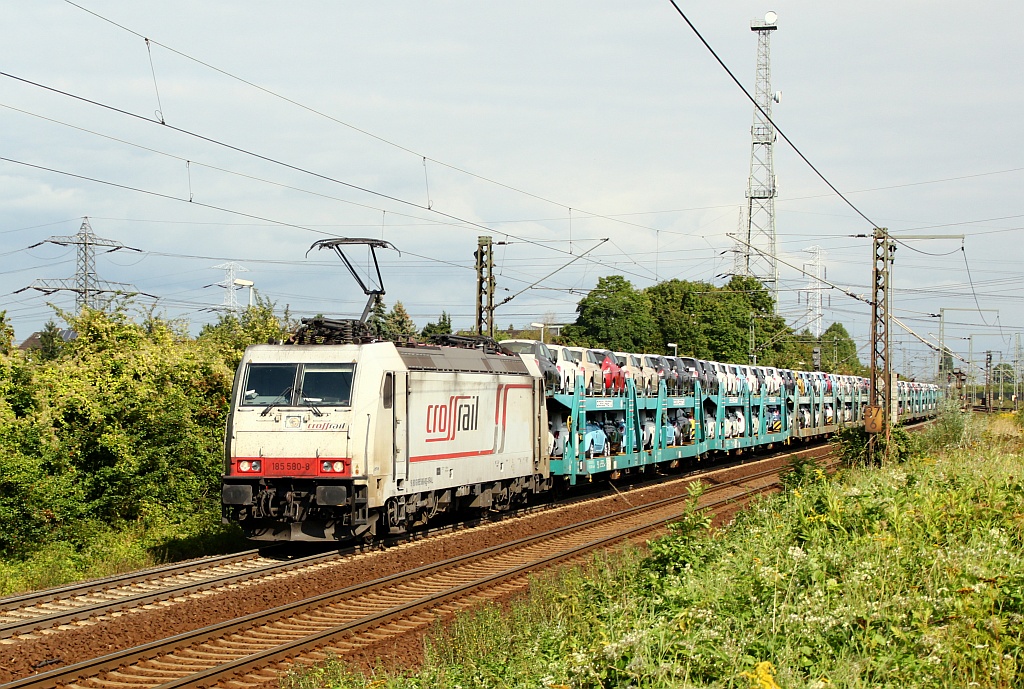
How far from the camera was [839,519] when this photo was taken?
10.8m

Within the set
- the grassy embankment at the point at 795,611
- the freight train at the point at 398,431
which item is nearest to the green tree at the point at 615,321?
the freight train at the point at 398,431

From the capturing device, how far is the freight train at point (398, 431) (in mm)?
14602

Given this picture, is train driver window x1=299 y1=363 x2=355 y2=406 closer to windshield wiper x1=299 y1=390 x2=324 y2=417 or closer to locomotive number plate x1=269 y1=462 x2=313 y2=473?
windshield wiper x1=299 y1=390 x2=324 y2=417

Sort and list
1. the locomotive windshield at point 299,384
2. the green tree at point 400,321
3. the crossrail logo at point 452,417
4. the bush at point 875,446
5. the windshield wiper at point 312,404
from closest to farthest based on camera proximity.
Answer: the windshield wiper at point 312,404 → the locomotive windshield at point 299,384 → the crossrail logo at point 452,417 → the bush at point 875,446 → the green tree at point 400,321

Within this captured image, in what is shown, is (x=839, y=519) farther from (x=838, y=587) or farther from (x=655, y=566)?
(x=838, y=587)

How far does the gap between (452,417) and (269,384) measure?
11.5 feet

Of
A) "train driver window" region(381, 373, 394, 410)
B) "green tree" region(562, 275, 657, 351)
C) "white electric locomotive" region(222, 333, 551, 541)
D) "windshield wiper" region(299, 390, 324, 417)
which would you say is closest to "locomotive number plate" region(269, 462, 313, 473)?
"white electric locomotive" region(222, 333, 551, 541)

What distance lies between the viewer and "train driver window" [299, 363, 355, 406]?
1477cm

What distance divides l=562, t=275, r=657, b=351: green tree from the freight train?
47995 millimetres

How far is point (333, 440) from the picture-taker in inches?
573

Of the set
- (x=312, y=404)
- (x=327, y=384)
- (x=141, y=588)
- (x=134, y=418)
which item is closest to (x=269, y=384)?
(x=312, y=404)

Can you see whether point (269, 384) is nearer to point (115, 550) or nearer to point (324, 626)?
point (115, 550)

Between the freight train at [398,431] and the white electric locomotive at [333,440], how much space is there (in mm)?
20

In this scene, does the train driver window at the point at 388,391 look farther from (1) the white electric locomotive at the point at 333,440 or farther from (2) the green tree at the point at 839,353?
(2) the green tree at the point at 839,353
